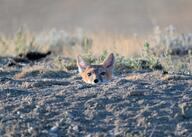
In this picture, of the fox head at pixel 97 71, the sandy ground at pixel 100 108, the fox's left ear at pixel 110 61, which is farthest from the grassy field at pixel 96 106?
the fox's left ear at pixel 110 61

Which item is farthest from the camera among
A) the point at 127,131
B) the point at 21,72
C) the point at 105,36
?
the point at 105,36

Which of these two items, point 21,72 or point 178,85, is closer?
point 178,85

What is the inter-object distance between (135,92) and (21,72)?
3.31 meters

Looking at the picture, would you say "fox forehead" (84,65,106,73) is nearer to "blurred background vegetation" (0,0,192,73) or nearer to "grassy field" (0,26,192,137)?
"grassy field" (0,26,192,137)

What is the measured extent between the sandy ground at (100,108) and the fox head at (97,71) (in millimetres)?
817

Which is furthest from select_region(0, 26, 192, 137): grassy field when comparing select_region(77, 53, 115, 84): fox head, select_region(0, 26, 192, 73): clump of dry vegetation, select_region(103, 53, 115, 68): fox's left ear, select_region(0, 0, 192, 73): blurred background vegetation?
select_region(0, 0, 192, 73): blurred background vegetation

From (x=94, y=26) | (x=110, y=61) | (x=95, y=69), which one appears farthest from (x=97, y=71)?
(x=94, y=26)

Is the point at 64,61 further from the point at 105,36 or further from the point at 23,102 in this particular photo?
the point at 105,36

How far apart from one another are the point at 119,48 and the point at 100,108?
7.96 metres

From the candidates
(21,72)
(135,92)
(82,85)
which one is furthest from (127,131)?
(21,72)

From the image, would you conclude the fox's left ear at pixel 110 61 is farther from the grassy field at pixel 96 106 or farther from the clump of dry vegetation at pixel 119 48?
the clump of dry vegetation at pixel 119 48

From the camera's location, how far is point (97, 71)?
1176cm

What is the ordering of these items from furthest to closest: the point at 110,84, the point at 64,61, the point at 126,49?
the point at 126,49 < the point at 64,61 < the point at 110,84

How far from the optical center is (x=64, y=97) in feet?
32.3
